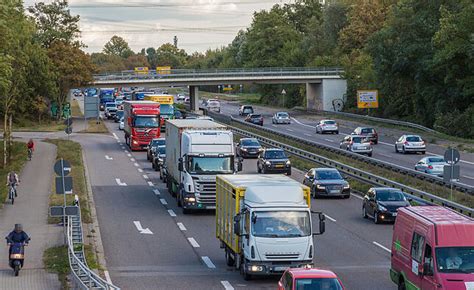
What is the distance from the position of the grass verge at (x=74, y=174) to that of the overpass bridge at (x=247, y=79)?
117 feet

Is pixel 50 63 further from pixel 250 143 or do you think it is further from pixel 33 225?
pixel 33 225

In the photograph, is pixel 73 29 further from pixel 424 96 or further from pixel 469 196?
pixel 469 196

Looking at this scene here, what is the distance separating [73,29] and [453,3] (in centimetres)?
4680

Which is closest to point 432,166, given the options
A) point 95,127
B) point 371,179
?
point 371,179

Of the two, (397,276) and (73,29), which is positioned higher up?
(73,29)

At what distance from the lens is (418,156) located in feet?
219

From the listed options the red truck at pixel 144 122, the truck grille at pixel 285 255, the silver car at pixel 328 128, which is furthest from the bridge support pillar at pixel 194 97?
the truck grille at pixel 285 255

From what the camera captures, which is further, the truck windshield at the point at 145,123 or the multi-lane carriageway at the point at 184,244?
the truck windshield at the point at 145,123

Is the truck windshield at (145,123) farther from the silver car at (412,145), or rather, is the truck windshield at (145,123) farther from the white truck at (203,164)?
the white truck at (203,164)

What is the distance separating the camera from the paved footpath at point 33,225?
84.8 ft

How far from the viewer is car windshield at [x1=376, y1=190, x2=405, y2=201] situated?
3694 cm

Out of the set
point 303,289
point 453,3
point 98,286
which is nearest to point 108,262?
point 98,286

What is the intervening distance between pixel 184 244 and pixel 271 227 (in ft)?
26.1

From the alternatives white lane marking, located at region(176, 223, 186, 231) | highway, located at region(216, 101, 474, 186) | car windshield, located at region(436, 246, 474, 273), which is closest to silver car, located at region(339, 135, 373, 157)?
highway, located at region(216, 101, 474, 186)
